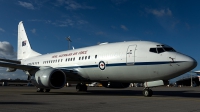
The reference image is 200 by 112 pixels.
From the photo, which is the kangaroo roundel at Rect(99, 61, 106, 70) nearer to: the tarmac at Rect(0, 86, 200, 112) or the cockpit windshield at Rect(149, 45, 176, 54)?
the tarmac at Rect(0, 86, 200, 112)

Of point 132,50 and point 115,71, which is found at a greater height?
point 132,50

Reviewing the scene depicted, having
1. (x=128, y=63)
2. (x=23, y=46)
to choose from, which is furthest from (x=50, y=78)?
(x=23, y=46)

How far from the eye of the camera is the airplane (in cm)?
1349

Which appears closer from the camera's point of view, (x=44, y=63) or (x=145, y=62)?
(x=145, y=62)

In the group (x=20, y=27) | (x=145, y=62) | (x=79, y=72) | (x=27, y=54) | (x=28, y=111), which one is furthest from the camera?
(x=20, y=27)

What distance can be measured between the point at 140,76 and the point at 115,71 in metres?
1.90

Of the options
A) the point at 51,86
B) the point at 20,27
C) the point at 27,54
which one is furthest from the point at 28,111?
the point at 20,27

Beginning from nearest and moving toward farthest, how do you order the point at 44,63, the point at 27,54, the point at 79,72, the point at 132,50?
the point at 132,50
the point at 79,72
the point at 44,63
the point at 27,54

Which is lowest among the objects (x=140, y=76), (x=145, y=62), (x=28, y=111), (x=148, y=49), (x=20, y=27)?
(x=28, y=111)

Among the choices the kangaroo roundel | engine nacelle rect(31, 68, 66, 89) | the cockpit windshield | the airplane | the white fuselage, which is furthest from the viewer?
the kangaroo roundel

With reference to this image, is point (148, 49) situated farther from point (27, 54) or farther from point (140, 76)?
point (27, 54)

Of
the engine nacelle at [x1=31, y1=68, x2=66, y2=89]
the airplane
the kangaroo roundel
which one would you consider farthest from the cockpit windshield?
the engine nacelle at [x1=31, y1=68, x2=66, y2=89]

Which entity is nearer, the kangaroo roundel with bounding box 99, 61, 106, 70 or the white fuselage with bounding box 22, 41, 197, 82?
the white fuselage with bounding box 22, 41, 197, 82

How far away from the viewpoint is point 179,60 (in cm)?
1307
